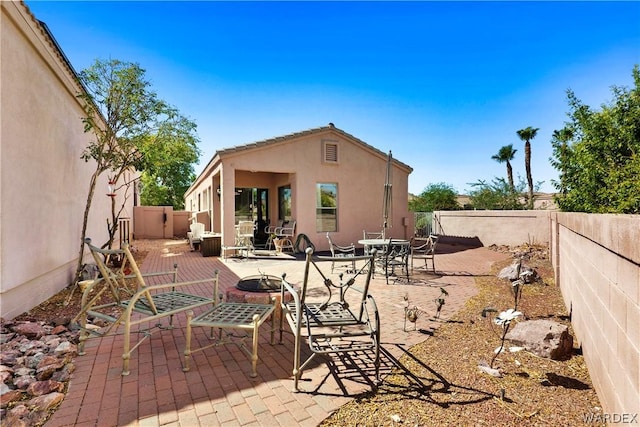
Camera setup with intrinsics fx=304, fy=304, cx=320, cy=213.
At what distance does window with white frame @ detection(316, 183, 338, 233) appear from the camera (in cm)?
1215

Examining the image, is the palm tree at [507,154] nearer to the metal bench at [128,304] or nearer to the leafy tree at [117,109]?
the leafy tree at [117,109]

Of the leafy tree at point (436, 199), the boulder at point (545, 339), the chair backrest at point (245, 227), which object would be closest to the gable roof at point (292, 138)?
the chair backrest at point (245, 227)

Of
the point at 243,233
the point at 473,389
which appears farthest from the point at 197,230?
the point at 473,389

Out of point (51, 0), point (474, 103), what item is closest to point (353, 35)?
point (51, 0)

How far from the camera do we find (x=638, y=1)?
479 centimetres

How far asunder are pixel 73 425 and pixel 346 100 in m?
13.0

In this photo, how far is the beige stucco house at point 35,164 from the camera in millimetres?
3877

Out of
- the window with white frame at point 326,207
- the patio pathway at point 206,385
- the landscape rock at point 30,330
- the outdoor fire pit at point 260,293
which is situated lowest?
the patio pathway at point 206,385

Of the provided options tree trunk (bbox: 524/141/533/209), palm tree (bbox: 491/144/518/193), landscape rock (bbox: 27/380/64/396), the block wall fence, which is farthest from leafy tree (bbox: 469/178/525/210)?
landscape rock (bbox: 27/380/64/396)

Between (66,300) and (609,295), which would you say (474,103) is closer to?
(609,295)

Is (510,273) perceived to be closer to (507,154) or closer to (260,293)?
(260,293)

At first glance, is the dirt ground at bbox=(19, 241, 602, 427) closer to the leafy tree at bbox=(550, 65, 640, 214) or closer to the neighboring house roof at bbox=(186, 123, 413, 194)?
the leafy tree at bbox=(550, 65, 640, 214)

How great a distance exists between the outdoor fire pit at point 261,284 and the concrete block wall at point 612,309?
10.8ft

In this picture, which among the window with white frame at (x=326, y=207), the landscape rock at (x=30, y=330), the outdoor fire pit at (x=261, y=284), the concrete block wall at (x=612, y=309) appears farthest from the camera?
the window with white frame at (x=326, y=207)
